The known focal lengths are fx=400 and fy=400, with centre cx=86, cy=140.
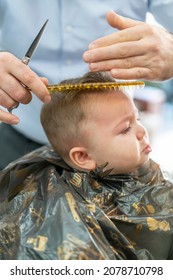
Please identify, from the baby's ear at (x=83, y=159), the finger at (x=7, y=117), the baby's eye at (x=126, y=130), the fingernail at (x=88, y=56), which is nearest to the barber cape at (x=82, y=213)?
the baby's ear at (x=83, y=159)

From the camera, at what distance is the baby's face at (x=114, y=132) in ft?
4.17

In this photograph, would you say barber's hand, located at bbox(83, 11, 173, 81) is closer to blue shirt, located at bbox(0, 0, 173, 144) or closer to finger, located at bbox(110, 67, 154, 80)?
finger, located at bbox(110, 67, 154, 80)

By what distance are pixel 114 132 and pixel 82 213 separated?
0.29 metres

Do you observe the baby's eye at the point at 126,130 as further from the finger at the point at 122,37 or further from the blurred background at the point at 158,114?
the blurred background at the point at 158,114

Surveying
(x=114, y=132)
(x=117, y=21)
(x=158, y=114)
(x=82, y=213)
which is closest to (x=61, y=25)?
(x=117, y=21)

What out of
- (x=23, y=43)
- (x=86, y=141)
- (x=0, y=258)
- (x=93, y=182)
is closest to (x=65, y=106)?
(x=86, y=141)

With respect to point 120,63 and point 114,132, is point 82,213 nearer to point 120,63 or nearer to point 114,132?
point 114,132

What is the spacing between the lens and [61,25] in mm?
1516

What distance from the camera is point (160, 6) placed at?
153 cm

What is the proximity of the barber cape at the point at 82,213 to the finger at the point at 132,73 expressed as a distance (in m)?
0.32

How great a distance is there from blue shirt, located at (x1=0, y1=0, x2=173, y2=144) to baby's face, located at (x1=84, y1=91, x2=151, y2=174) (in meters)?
0.33

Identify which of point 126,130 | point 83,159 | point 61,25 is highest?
point 61,25

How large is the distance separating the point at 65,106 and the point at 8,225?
411 millimetres

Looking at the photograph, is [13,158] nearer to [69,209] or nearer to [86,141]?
[86,141]
